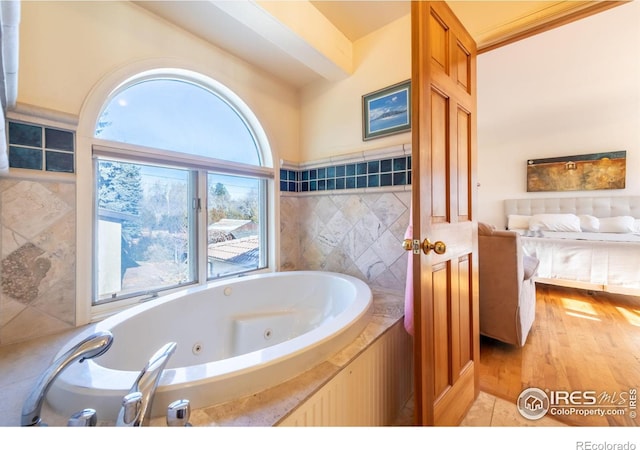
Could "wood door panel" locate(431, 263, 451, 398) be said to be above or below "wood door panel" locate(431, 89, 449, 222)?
below

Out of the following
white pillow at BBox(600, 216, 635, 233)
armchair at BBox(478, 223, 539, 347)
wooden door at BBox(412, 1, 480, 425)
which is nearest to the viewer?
wooden door at BBox(412, 1, 480, 425)

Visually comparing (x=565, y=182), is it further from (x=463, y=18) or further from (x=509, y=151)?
(x=463, y=18)

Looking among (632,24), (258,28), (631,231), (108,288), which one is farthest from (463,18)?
(631,231)

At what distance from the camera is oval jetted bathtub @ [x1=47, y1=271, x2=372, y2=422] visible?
0.69 meters

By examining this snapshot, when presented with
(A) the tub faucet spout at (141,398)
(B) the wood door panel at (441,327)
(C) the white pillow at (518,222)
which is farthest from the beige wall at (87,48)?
(C) the white pillow at (518,222)

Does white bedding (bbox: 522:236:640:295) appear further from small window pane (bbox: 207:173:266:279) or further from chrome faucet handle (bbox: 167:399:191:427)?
chrome faucet handle (bbox: 167:399:191:427)

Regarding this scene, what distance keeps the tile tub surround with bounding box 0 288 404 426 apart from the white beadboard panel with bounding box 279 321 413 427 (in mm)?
27

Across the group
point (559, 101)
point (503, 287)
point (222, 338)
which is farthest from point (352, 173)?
point (559, 101)

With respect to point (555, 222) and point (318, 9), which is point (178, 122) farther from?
point (555, 222)

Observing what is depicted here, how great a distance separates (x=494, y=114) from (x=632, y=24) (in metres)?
1.76

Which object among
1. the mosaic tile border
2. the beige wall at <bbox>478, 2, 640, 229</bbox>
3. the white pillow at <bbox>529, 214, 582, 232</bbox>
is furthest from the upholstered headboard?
the mosaic tile border

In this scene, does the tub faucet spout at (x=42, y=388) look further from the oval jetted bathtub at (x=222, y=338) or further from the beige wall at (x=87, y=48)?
the beige wall at (x=87, y=48)

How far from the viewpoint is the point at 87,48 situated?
49.8 inches

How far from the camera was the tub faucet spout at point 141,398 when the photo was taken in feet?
1.86
